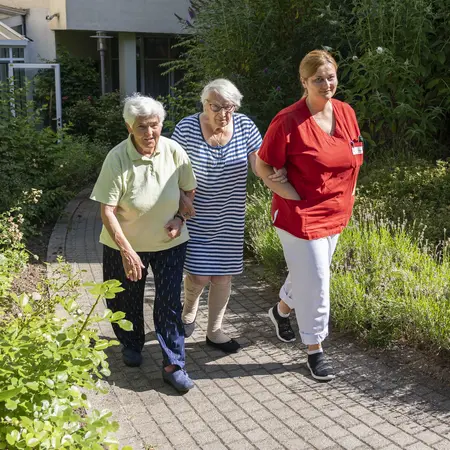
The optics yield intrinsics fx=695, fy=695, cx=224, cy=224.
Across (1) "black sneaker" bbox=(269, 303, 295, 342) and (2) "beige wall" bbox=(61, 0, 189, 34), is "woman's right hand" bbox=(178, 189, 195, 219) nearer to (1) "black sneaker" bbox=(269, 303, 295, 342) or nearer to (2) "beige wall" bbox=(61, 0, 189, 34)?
(1) "black sneaker" bbox=(269, 303, 295, 342)

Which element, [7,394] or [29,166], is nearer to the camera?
[7,394]

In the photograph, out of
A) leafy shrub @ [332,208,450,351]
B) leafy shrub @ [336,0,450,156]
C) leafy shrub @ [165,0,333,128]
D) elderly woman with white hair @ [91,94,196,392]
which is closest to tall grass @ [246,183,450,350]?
leafy shrub @ [332,208,450,351]

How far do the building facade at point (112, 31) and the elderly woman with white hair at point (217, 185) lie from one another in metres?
13.7

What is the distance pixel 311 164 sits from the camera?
13.4ft

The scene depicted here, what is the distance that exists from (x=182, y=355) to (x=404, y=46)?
17.7ft

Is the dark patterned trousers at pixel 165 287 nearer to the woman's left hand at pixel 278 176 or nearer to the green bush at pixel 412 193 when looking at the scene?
the woman's left hand at pixel 278 176

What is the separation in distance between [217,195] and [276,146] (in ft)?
2.01

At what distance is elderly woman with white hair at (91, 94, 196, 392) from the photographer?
398 cm

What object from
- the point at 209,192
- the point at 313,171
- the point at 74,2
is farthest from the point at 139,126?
the point at 74,2

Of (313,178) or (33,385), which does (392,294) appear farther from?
(33,385)

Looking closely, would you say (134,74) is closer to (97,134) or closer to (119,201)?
(97,134)

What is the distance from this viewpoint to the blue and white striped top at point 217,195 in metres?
4.47

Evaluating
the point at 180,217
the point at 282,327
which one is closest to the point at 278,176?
the point at 180,217

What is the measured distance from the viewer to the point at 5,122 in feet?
28.2
